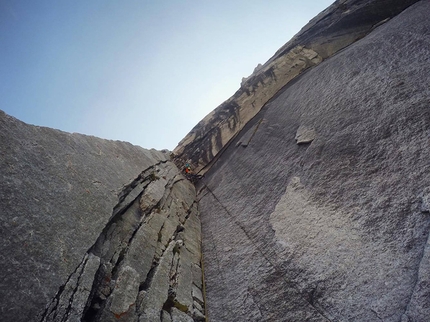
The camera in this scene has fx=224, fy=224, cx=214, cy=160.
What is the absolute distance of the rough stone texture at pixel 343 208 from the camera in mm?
5184

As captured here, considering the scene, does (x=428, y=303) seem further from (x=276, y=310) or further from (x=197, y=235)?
(x=197, y=235)

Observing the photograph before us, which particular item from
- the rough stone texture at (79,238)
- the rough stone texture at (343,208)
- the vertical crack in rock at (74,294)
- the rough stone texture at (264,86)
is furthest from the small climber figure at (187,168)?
the vertical crack in rock at (74,294)

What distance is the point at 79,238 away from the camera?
6008mm

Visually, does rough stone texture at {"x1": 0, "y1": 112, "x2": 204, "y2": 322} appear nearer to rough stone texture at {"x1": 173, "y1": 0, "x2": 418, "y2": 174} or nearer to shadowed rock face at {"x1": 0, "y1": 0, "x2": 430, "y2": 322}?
shadowed rock face at {"x1": 0, "y1": 0, "x2": 430, "y2": 322}

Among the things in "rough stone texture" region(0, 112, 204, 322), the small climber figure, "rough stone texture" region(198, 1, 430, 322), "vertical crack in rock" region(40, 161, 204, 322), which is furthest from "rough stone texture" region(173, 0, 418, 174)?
"rough stone texture" region(0, 112, 204, 322)

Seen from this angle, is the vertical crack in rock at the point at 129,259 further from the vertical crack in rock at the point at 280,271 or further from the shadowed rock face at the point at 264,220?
the vertical crack in rock at the point at 280,271

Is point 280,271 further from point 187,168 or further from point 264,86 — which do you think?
point 264,86

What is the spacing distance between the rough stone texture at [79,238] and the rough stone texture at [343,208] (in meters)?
2.02

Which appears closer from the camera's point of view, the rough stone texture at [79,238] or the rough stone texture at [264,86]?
the rough stone texture at [79,238]

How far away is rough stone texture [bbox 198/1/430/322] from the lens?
17.0ft

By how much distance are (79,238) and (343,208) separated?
7.70 metres

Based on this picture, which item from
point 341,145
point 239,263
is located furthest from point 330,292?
point 341,145

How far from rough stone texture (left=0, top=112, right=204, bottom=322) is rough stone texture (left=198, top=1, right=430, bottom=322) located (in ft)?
6.61

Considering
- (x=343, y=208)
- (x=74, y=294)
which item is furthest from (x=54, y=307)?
(x=343, y=208)
